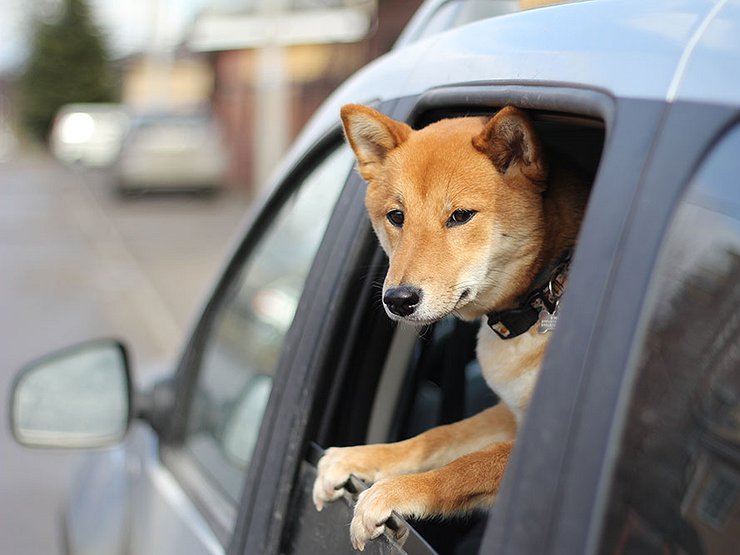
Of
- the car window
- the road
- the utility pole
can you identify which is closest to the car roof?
the car window

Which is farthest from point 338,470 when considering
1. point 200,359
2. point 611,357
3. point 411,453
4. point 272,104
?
point 272,104

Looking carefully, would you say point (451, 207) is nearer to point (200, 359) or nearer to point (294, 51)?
point (200, 359)

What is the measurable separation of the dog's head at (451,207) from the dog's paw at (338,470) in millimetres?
247

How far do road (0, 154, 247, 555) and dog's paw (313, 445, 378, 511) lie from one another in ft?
5.55

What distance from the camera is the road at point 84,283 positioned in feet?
20.0

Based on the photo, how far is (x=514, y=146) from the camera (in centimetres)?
176

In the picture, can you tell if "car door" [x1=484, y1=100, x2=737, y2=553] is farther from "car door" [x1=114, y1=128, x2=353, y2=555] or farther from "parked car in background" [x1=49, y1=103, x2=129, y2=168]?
"parked car in background" [x1=49, y1=103, x2=129, y2=168]

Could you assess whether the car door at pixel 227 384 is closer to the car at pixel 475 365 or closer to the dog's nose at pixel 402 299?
the car at pixel 475 365

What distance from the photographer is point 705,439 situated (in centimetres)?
103

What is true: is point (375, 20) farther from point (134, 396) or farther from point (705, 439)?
point (705, 439)

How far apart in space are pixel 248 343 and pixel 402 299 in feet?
4.74

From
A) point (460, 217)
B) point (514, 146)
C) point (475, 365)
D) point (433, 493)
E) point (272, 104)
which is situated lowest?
point (272, 104)

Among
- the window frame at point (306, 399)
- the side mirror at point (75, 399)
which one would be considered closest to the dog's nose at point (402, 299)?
the window frame at point (306, 399)

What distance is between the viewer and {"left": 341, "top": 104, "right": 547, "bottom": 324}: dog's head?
1.77 m
